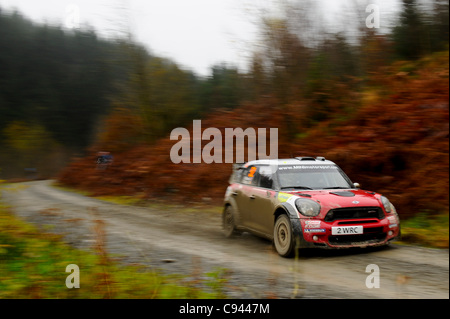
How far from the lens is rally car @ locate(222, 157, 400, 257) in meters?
7.68

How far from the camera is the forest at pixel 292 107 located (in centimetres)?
1280

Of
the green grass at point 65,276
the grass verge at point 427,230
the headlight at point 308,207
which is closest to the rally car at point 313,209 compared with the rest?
the headlight at point 308,207

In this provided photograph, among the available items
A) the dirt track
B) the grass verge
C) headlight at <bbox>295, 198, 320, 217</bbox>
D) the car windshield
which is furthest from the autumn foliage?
headlight at <bbox>295, 198, 320, 217</bbox>

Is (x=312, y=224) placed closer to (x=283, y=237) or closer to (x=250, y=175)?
(x=283, y=237)

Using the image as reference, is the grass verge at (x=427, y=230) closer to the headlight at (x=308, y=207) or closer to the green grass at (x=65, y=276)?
the headlight at (x=308, y=207)

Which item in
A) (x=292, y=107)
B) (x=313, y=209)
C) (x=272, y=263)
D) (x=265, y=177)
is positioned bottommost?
(x=272, y=263)

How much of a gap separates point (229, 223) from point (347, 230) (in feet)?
11.4

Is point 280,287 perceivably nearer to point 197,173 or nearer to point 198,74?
point 197,173

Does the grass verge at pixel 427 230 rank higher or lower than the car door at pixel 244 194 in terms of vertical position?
lower

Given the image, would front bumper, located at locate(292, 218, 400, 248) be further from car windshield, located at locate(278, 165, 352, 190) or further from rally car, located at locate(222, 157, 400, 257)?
car windshield, located at locate(278, 165, 352, 190)

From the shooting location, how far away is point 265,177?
9.31 meters

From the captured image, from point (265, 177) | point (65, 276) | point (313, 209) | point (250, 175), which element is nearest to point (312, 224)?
point (313, 209)

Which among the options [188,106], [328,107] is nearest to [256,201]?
[328,107]

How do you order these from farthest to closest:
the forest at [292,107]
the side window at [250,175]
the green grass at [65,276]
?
the forest at [292,107]
the side window at [250,175]
the green grass at [65,276]
